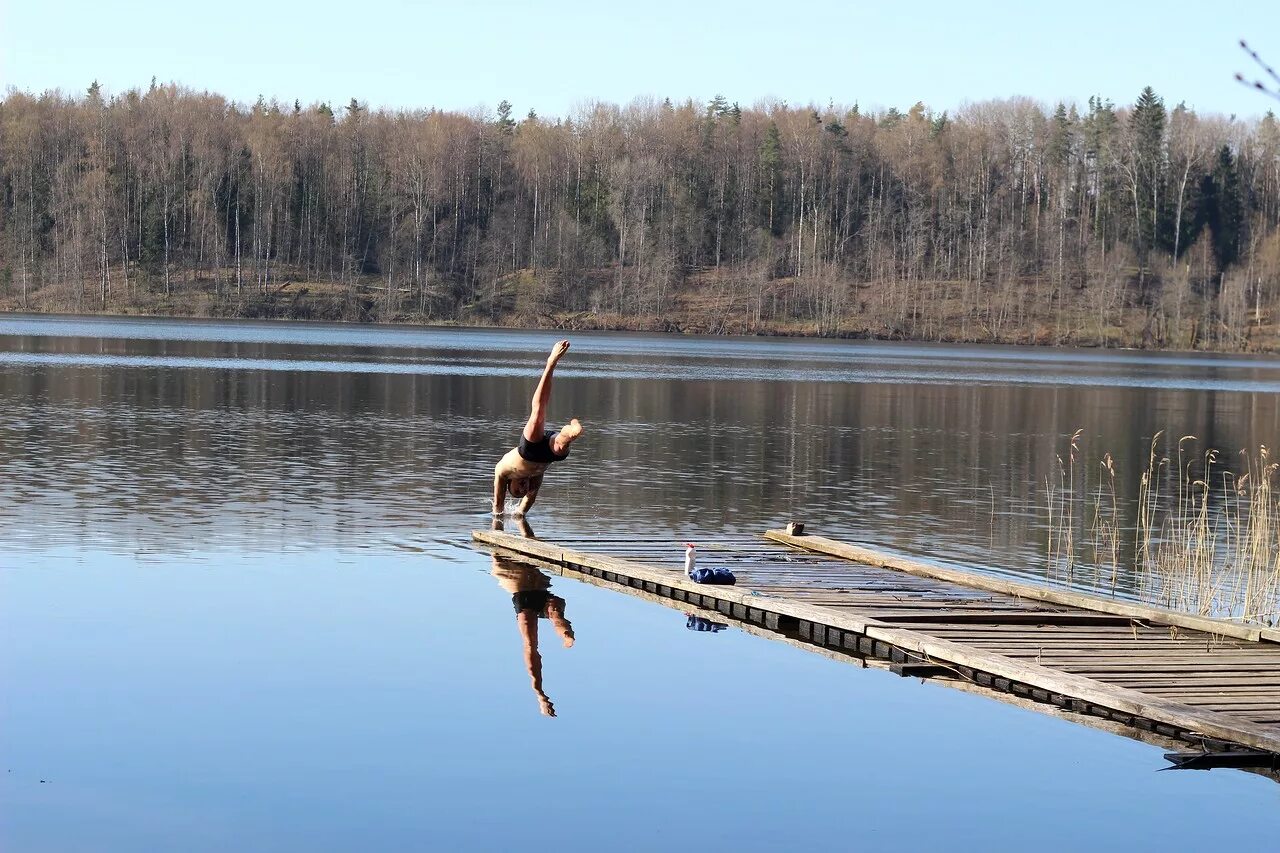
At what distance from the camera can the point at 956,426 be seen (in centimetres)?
4475

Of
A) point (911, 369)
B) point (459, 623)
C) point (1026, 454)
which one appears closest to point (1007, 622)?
point (459, 623)

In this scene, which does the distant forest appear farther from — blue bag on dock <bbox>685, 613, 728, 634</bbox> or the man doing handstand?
blue bag on dock <bbox>685, 613, 728, 634</bbox>

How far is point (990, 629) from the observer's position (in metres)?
15.5

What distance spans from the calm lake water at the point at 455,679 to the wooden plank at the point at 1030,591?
2.17m

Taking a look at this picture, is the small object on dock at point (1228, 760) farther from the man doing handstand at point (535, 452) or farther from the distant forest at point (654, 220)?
the distant forest at point (654, 220)

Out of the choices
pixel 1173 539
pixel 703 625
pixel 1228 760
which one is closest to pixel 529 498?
pixel 703 625

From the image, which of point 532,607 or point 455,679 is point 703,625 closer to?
point 532,607

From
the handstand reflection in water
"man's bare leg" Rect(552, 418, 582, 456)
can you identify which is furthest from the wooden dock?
"man's bare leg" Rect(552, 418, 582, 456)

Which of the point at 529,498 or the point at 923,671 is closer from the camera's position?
the point at 923,671

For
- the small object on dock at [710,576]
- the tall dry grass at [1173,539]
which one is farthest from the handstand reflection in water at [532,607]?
the tall dry grass at [1173,539]

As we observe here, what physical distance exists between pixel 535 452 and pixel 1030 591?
6606 mm

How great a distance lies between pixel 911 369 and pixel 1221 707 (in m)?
64.7

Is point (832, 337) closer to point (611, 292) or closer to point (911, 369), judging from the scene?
point (611, 292)

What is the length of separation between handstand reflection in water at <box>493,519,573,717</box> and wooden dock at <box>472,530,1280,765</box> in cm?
36
